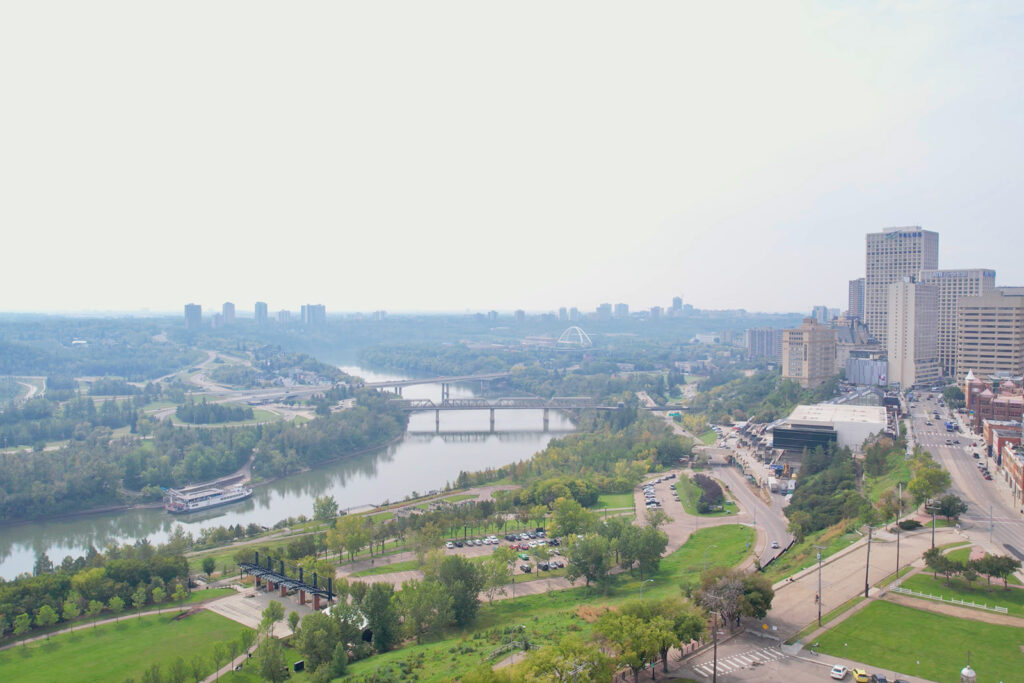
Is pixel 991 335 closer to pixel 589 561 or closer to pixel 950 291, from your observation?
pixel 950 291

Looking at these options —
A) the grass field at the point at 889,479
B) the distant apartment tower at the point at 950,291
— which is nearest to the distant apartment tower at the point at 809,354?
the distant apartment tower at the point at 950,291

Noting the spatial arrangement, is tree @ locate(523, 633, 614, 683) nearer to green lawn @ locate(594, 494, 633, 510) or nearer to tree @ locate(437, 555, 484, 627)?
tree @ locate(437, 555, 484, 627)

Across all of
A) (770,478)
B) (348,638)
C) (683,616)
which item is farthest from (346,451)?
(683,616)

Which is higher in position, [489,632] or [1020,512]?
[1020,512]

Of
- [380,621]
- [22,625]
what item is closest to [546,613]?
[380,621]

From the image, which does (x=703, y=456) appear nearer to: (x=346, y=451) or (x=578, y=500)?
(x=578, y=500)

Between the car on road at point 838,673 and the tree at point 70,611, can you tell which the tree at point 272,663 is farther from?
the car on road at point 838,673

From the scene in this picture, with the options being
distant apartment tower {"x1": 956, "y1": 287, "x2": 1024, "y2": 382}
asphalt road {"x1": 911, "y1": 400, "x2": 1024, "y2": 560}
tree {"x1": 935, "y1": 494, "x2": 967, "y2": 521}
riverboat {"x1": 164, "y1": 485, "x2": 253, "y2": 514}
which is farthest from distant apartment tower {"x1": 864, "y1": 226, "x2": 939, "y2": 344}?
riverboat {"x1": 164, "y1": 485, "x2": 253, "y2": 514}
